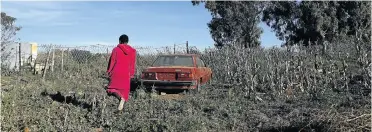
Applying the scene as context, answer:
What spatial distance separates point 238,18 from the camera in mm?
41219

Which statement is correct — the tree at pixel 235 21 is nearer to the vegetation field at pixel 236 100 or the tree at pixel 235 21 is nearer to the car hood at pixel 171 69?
the vegetation field at pixel 236 100

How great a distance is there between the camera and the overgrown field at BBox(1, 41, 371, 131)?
22.6 feet

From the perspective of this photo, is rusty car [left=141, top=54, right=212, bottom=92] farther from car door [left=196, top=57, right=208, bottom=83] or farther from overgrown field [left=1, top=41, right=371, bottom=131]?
overgrown field [left=1, top=41, right=371, bottom=131]

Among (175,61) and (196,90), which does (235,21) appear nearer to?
(175,61)

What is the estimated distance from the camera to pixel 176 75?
1311 centimetres

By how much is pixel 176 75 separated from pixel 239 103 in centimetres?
348

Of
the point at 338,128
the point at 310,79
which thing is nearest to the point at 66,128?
the point at 338,128

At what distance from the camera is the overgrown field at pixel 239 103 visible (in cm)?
688

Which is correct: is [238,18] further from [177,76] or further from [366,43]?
[366,43]

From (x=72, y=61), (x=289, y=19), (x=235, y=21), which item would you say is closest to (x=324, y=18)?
(x=289, y=19)

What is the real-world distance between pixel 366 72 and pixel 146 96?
485 cm

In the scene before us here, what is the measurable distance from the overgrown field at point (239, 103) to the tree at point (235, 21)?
24.8m

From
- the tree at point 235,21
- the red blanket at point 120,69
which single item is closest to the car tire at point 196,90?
the red blanket at point 120,69

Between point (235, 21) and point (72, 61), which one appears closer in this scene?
point (72, 61)
